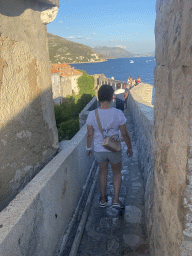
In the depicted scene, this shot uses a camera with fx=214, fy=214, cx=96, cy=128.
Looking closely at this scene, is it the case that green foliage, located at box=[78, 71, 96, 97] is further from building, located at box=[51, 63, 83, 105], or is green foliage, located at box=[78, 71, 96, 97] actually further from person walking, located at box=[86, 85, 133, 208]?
person walking, located at box=[86, 85, 133, 208]

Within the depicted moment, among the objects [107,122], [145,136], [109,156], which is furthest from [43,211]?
[145,136]

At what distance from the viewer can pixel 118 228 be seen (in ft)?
8.92

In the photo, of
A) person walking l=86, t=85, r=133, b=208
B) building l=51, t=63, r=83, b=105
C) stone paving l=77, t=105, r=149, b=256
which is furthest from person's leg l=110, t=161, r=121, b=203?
building l=51, t=63, r=83, b=105

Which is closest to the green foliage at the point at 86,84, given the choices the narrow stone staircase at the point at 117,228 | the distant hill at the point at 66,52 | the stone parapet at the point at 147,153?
the stone parapet at the point at 147,153

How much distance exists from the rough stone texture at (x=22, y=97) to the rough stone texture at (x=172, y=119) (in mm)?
1467

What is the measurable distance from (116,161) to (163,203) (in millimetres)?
1213

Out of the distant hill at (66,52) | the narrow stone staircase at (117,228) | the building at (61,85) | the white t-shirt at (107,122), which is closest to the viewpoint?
the narrow stone staircase at (117,228)

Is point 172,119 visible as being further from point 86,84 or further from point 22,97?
point 86,84

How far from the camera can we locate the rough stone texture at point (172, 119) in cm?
123

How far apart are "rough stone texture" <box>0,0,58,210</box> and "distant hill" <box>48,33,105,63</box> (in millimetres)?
129442

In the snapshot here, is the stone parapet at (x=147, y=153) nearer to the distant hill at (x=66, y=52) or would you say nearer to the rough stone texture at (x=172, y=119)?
the rough stone texture at (x=172, y=119)

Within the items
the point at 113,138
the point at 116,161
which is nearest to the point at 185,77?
the point at 113,138

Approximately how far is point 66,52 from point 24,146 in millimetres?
151898

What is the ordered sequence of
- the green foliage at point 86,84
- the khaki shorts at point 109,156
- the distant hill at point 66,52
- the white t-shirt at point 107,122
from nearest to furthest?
the white t-shirt at point 107,122 < the khaki shorts at point 109,156 < the green foliage at point 86,84 < the distant hill at point 66,52
